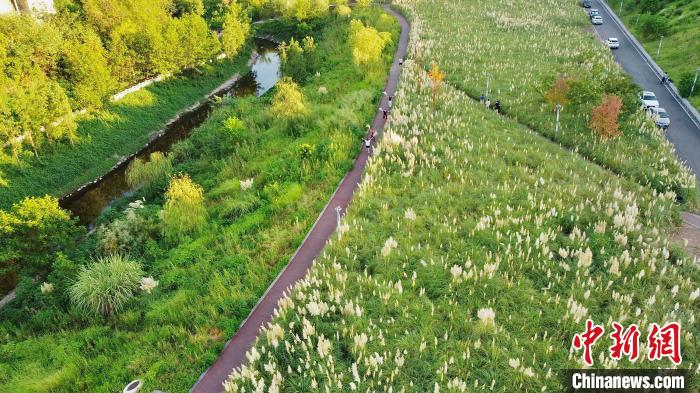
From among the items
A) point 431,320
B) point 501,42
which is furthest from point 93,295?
point 501,42

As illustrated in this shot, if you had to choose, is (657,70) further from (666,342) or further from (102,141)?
(102,141)

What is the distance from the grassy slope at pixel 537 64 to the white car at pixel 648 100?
2942 millimetres

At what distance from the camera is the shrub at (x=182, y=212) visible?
21234 millimetres

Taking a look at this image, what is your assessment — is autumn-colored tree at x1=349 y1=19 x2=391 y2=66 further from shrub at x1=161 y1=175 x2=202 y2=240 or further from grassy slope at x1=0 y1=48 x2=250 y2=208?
shrub at x1=161 y1=175 x2=202 y2=240

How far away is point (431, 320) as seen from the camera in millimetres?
13445

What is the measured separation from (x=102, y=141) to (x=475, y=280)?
28999 mm

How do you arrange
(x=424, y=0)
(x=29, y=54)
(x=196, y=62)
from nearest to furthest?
(x=29, y=54) < (x=196, y=62) < (x=424, y=0)

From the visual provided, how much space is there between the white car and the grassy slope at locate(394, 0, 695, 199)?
9.65 ft

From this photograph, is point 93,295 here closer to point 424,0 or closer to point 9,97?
point 9,97

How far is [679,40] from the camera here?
133 ft

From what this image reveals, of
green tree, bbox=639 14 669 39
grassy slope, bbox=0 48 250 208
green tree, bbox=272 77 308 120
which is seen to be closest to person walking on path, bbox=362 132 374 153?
green tree, bbox=272 77 308 120

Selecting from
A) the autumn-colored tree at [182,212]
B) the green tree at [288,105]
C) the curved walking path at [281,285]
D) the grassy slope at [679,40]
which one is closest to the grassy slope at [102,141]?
the autumn-colored tree at [182,212]

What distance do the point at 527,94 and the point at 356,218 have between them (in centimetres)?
1957

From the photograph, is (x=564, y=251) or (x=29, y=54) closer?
(x=564, y=251)
